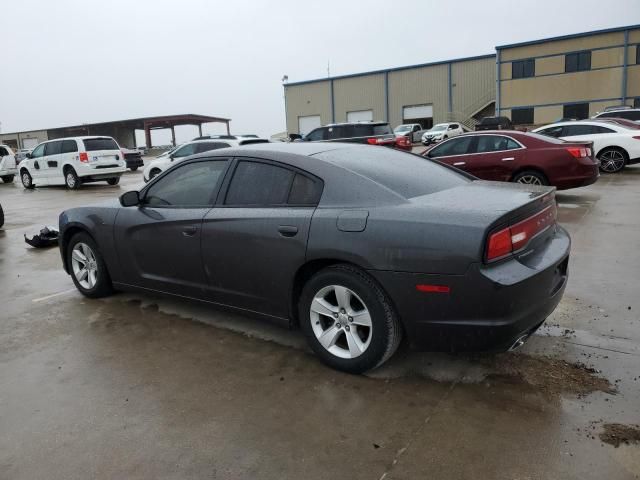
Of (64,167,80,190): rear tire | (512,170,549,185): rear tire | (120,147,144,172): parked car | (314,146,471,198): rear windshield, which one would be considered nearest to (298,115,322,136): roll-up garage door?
(120,147,144,172): parked car

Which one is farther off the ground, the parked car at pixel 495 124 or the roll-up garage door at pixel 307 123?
the roll-up garage door at pixel 307 123

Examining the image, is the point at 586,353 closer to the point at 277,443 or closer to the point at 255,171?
the point at 277,443

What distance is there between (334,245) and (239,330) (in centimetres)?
146

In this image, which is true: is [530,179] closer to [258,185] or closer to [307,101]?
[258,185]

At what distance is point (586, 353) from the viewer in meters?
3.58

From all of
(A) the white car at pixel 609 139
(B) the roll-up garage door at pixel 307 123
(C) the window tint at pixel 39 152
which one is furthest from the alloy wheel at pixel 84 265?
(B) the roll-up garage door at pixel 307 123

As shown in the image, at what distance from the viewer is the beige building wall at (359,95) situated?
173 feet

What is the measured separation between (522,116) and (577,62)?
5.24 metres

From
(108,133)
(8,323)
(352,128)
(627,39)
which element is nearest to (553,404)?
(8,323)

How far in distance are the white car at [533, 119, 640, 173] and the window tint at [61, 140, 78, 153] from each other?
47.4 ft

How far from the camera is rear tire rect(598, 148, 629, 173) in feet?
45.9

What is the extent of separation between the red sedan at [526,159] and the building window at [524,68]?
34503 mm

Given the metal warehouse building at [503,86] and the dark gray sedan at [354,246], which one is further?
the metal warehouse building at [503,86]

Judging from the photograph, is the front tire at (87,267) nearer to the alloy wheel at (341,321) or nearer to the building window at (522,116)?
the alloy wheel at (341,321)
